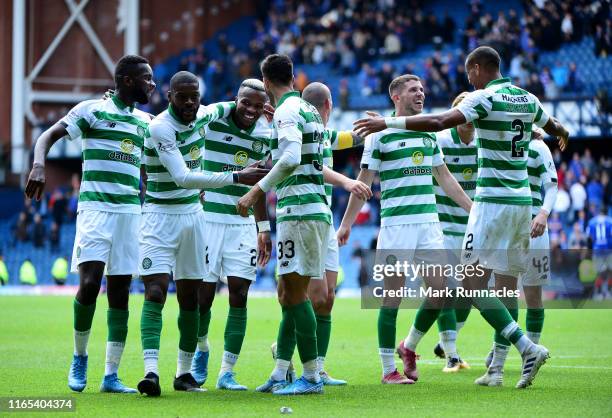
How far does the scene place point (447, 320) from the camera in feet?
36.8

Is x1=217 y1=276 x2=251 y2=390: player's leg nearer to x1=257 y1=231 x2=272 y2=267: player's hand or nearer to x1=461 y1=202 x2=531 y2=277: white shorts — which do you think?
x1=257 y1=231 x2=272 y2=267: player's hand

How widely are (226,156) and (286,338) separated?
1888mm

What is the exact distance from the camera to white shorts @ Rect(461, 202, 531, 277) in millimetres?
9383

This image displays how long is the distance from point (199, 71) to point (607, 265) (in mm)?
21236

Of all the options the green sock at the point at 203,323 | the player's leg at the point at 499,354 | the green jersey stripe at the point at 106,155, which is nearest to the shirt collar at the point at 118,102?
the green jersey stripe at the point at 106,155

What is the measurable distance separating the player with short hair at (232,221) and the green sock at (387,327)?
4.04 ft

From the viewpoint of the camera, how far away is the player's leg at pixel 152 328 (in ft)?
28.1

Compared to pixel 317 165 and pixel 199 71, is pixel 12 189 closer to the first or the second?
pixel 199 71

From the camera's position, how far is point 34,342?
1436cm

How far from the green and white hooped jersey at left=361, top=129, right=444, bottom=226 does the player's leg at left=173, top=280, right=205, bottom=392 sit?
206cm

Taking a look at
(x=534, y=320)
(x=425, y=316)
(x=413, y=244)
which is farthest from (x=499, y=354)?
(x=534, y=320)

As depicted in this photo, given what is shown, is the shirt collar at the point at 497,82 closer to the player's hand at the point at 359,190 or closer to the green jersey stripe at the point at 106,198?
the player's hand at the point at 359,190

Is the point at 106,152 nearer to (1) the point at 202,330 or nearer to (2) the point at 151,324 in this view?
(2) the point at 151,324

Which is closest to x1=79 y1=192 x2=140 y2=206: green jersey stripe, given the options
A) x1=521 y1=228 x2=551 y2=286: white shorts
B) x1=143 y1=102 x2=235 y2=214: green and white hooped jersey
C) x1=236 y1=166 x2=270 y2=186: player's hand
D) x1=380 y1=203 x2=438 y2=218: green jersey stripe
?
x1=143 y1=102 x2=235 y2=214: green and white hooped jersey
